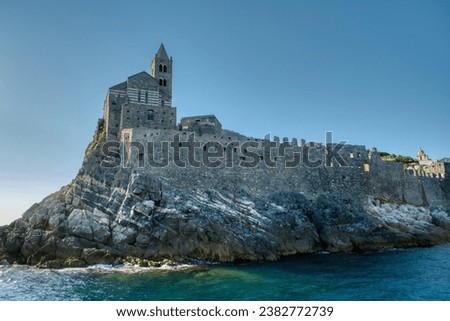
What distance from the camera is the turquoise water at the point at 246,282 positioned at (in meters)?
19.1

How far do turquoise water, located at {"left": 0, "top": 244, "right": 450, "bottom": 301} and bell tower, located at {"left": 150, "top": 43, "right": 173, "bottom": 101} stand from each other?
19.7m

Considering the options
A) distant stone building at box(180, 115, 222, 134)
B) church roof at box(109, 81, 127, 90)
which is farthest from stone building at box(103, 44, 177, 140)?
distant stone building at box(180, 115, 222, 134)

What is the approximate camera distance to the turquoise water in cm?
1912

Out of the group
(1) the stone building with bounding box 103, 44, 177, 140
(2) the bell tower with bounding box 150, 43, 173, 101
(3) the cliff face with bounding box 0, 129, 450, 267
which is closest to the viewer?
(3) the cliff face with bounding box 0, 129, 450, 267

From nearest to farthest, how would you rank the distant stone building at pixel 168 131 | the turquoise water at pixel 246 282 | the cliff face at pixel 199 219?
the turquoise water at pixel 246 282, the cliff face at pixel 199 219, the distant stone building at pixel 168 131

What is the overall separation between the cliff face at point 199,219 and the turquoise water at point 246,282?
2247mm

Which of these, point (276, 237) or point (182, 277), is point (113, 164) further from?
point (276, 237)

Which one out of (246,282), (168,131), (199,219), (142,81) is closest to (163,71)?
(142,81)

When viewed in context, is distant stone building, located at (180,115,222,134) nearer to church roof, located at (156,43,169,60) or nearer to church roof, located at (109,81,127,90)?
church roof, located at (109,81,127,90)

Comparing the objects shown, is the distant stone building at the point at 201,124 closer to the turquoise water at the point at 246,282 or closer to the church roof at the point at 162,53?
the church roof at the point at 162,53

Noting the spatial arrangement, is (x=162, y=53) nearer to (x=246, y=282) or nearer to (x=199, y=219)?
(x=199, y=219)

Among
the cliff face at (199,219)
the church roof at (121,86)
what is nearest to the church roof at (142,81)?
the church roof at (121,86)

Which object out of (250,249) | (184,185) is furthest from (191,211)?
(250,249)
